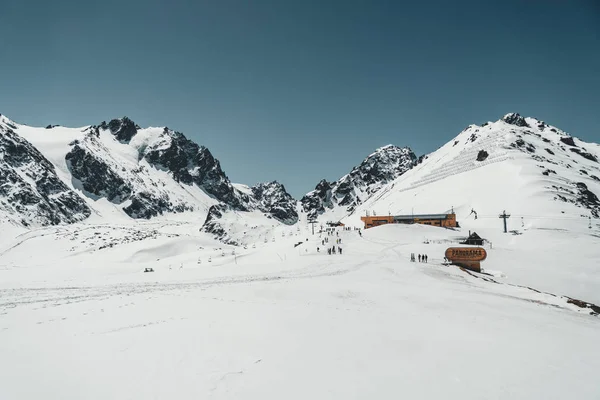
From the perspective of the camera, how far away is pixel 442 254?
45.8m

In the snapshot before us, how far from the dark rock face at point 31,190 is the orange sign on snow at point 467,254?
14958cm

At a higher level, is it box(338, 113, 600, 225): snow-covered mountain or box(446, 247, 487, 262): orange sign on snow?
box(338, 113, 600, 225): snow-covered mountain

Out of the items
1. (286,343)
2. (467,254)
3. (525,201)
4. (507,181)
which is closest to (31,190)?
(467,254)

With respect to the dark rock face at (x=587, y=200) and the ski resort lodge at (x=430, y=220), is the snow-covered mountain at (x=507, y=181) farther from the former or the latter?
the ski resort lodge at (x=430, y=220)

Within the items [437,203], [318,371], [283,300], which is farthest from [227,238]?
[318,371]

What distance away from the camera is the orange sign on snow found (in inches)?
1384

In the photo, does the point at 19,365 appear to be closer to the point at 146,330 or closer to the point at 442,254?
the point at 146,330

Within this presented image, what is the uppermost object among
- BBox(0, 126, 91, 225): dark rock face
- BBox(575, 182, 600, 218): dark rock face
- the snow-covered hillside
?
BBox(0, 126, 91, 225): dark rock face

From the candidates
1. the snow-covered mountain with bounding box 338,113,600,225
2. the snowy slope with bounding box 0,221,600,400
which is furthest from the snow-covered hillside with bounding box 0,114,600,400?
the snow-covered mountain with bounding box 338,113,600,225

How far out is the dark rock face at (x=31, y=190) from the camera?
133 meters

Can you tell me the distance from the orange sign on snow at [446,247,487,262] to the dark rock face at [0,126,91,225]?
14958 centimetres

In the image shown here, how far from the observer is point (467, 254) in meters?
36.2

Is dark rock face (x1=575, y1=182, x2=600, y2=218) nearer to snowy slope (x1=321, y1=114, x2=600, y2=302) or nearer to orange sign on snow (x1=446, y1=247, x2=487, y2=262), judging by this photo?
snowy slope (x1=321, y1=114, x2=600, y2=302)

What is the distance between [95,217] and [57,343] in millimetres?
195172
